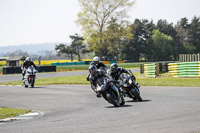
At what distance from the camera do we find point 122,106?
42.9 feet

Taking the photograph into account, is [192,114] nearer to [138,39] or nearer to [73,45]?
[138,39]

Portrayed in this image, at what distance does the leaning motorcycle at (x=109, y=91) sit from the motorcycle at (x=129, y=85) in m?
1.15

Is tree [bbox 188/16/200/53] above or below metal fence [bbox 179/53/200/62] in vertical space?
above

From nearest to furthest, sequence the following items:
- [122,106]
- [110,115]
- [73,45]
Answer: [110,115]
[122,106]
[73,45]

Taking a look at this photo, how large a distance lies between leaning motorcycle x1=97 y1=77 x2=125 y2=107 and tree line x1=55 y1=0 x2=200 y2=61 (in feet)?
176

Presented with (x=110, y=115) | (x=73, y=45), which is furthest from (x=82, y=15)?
(x=110, y=115)

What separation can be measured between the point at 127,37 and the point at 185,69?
38064mm

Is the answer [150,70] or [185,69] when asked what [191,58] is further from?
[185,69]

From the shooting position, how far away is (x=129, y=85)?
14.5 metres

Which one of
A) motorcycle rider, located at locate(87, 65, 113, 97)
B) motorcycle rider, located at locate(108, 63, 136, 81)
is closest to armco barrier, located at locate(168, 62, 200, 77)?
motorcycle rider, located at locate(108, 63, 136, 81)

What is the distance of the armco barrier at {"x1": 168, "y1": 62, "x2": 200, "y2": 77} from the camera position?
100ft

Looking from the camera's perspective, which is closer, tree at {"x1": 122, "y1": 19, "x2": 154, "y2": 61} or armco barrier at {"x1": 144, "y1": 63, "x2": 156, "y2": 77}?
armco barrier at {"x1": 144, "y1": 63, "x2": 156, "y2": 77}

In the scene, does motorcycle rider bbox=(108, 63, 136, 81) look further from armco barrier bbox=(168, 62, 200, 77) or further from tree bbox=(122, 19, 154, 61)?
tree bbox=(122, 19, 154, 61)

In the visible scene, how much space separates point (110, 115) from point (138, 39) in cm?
9102
